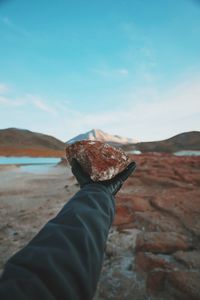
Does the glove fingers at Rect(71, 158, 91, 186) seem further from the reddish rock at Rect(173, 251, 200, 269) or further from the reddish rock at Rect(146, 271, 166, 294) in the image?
the reddish rock at Rect(173, 251, 200, 269)

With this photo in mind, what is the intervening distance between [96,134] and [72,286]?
146 metres

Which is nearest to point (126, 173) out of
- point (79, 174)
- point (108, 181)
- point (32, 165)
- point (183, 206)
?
point (108, 181)

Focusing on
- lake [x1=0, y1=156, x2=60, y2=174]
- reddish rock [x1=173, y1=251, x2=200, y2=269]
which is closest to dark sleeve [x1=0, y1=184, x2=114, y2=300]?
reddish rock [x1=173, y1=251, x2=200, y2=269]

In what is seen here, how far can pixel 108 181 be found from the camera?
1.74m

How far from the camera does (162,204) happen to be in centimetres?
464

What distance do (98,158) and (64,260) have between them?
0.96 metres

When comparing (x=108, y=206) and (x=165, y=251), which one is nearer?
(x=108, y=206)

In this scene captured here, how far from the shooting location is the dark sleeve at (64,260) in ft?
2.83

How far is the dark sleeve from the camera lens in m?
0.86

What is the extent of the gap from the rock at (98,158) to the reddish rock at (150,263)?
130 centimetres

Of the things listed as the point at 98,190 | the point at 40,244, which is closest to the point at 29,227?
the point at 98,190

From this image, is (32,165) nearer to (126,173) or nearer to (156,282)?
(156,282)

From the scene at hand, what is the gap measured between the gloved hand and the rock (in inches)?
1.1

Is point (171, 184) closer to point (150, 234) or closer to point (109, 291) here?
point (150, 234)
